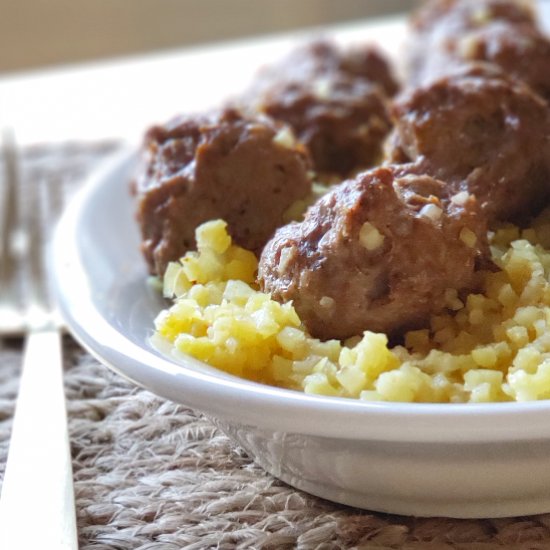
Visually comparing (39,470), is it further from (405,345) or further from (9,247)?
(9,247)

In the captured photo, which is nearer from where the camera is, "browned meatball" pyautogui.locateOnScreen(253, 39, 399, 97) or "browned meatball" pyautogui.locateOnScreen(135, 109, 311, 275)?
"browned meatball" pyautogui.locateOnScreen(135, 109, 311, 275)

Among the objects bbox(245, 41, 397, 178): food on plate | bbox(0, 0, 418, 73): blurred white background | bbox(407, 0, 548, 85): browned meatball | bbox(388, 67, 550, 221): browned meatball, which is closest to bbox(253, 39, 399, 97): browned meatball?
bbox(245, 41, 397, 178): food on plate

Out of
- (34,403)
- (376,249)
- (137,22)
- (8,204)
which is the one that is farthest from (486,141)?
(137,22)

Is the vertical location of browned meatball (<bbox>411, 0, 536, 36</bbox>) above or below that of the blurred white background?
below

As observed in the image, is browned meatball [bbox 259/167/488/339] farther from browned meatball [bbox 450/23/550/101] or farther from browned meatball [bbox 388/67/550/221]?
browned meatball [bbox 450/23/550/101]

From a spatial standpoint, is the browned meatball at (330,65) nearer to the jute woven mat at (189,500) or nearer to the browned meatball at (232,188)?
the browned meatball at (232,188)

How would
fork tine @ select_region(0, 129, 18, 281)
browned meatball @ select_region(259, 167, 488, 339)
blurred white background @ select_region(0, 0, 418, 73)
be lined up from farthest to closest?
1. blurred white background @ select_region(0, 0, 418, 73)
2. fork tine @ select_region(0, 129, 18, 281)
3. browned meatball @ select_region(259, 167, 488, 339)
